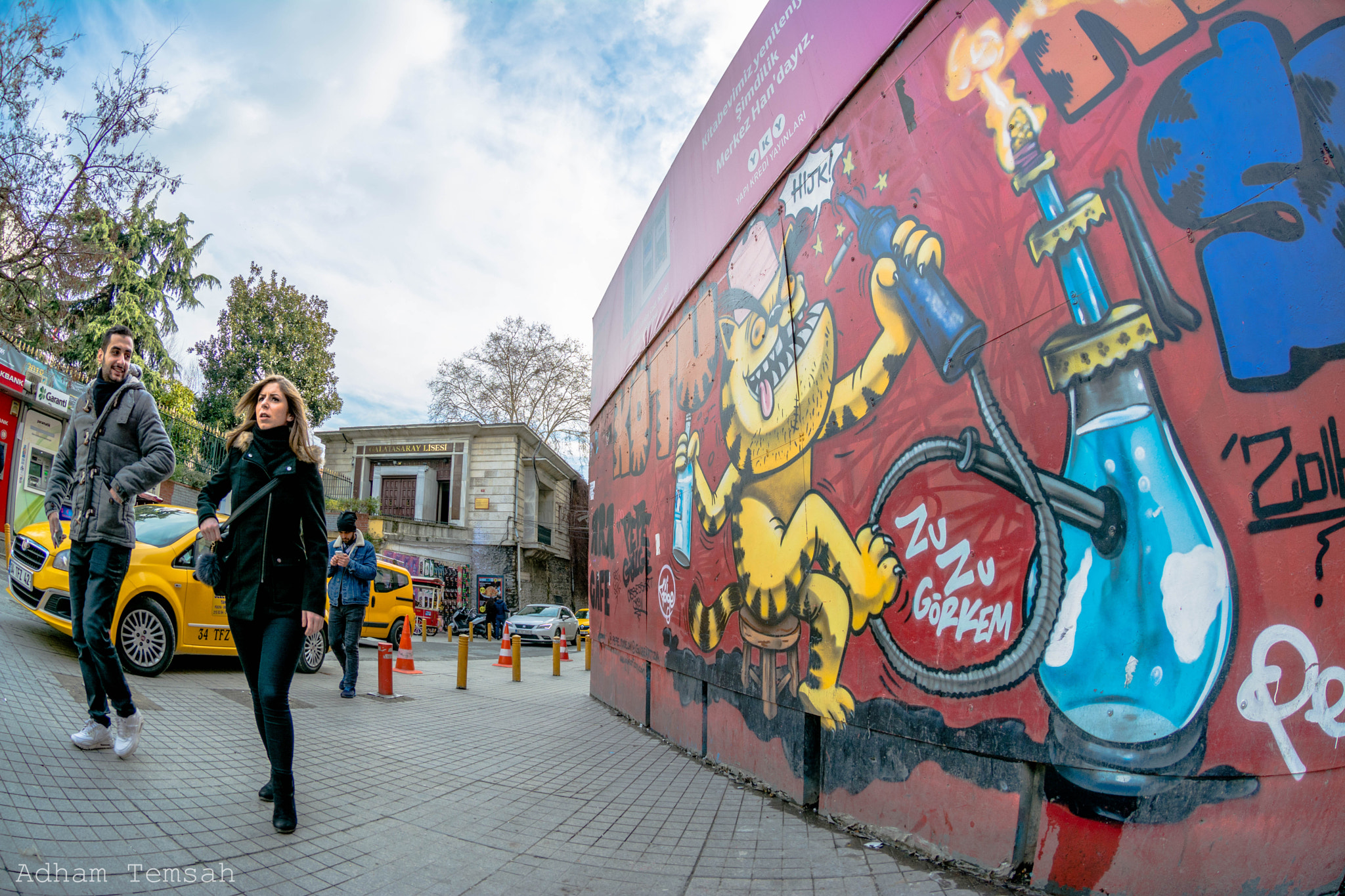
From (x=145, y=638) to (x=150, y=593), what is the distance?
41 centimetres

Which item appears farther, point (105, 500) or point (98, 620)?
point (105, 500)

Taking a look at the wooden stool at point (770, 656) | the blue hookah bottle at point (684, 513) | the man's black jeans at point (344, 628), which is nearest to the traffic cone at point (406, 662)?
the man's black jeans at point (344, 628)

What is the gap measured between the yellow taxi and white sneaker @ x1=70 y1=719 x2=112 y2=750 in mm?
2808

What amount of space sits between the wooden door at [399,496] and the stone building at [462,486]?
3 centimetres

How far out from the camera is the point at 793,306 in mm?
4230

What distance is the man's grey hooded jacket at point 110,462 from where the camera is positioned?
11.2 feet

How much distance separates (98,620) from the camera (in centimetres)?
333

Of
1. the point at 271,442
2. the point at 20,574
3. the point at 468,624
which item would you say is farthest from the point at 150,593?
the point at 468,624

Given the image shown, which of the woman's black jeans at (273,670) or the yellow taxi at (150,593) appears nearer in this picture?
the woman's black jeans at (273,670)

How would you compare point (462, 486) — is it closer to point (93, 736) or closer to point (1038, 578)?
point (93, 736)

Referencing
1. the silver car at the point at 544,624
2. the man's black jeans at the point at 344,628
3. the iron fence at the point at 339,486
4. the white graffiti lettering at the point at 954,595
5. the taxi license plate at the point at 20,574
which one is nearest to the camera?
the white graffiti lettering at the point at 954,595

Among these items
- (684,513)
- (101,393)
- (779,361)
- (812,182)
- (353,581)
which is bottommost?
(353,581)

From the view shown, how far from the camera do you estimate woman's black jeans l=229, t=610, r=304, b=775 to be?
2.91 meters

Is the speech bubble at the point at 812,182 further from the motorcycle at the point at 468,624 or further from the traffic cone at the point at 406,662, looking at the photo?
the motorcycle at the point at 468,624
